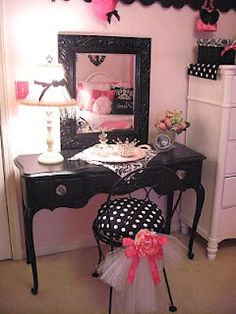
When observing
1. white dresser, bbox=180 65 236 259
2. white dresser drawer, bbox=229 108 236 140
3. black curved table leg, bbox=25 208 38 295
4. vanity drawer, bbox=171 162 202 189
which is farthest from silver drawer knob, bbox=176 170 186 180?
black curved table leg, bbox=25 208 38 295

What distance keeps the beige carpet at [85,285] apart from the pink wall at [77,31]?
0.63ft

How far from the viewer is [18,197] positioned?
93.0 inches

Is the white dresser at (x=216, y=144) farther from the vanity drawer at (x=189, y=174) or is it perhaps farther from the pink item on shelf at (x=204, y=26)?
the pink item on shelf at (x=204, y=26)

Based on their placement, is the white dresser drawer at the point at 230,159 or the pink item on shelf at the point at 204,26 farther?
the pink item on shelf at the point at 204,26

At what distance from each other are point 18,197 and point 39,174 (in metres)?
0.51

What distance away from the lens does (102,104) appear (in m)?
2.38

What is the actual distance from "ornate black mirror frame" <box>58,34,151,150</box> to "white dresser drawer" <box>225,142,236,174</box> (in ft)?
1.86

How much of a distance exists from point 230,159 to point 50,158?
115cm

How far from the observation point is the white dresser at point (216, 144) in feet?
7.39

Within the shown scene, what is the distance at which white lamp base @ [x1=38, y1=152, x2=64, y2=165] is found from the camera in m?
2.10

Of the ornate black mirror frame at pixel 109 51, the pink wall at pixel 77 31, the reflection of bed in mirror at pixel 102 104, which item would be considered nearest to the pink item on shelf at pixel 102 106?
the reflection of bed in mirror at pixel 102 104

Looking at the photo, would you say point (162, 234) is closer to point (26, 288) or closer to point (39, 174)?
point (39, 174)

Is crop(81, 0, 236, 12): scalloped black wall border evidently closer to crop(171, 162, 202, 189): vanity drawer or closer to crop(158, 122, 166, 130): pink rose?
crop(158, 122, 166, 130): pink rose

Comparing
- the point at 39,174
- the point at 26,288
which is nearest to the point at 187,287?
the point at 26,288
